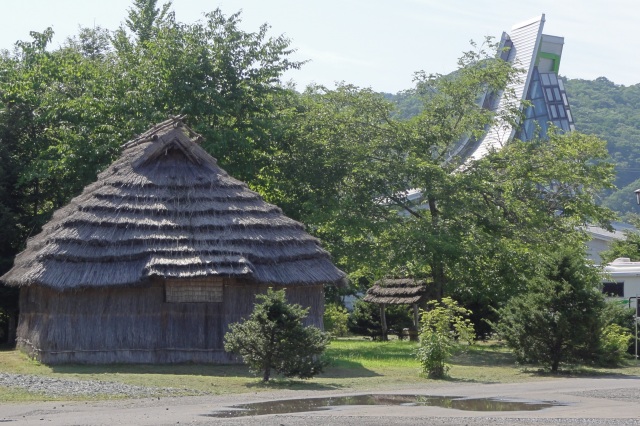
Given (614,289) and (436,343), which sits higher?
(614,289)

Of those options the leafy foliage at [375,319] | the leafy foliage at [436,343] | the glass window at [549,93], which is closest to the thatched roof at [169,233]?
the leafy foliage at [436,343]

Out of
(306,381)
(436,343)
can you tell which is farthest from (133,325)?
(436,343)

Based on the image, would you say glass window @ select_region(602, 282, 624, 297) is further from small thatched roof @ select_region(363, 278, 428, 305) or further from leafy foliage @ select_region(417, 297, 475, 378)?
leafy foliage @ select_region(417, 297, 475, 378)

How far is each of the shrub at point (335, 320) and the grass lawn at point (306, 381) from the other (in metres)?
13.8

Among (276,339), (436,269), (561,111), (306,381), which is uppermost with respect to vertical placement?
(561,111)

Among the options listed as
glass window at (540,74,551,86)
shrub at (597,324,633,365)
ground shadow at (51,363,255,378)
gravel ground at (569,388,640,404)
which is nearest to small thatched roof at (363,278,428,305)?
shrub at (597,324,633,365)

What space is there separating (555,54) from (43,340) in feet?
218

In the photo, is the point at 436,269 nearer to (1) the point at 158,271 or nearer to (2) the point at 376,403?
(1) the point at 158,271

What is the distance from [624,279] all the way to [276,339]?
17.0 m

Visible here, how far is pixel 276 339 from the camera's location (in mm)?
20500

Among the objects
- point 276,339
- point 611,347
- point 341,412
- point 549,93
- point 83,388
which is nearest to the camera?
point 341,412

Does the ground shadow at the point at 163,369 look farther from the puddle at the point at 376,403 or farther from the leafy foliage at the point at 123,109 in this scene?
the leafy foliage at the point at 123,109

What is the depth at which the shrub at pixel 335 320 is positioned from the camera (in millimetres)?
43812

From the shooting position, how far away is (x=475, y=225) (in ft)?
108
